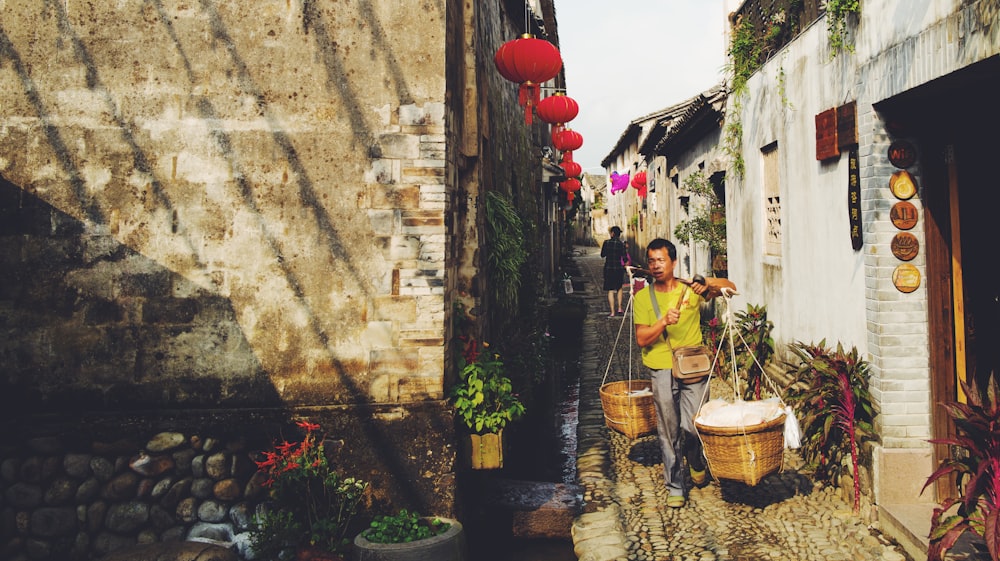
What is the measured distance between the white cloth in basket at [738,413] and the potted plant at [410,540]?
1929 millimetres

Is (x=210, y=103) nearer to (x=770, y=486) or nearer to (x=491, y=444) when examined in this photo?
(x=491, y=444)

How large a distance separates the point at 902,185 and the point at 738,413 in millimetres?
1981

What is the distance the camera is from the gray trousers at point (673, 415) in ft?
18.5

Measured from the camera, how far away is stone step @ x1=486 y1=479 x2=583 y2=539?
18.3 feet

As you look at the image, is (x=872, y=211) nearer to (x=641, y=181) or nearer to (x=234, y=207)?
(x=234, y=207)

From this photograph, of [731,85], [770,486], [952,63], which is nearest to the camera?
[952,63]

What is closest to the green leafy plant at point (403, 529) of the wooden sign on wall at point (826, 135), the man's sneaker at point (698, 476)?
the man's sneaker at point (698, 476)

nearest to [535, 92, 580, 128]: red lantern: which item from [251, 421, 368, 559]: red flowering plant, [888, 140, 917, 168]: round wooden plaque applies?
[888, 140, 917, 168]: round wooden plaque

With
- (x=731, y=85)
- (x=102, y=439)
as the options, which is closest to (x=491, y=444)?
(x=102, y=439)

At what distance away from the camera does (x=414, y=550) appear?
461 centimetres

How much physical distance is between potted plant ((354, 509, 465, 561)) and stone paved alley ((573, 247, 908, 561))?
94 centimetres

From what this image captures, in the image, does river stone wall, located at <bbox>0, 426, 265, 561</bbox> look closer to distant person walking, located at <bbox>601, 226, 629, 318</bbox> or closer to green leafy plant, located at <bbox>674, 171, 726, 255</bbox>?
green leafy plant, located at <bbox>674, 171, 726, 255</bbox>

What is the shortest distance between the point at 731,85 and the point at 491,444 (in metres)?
6.67

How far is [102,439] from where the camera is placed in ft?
17.2
